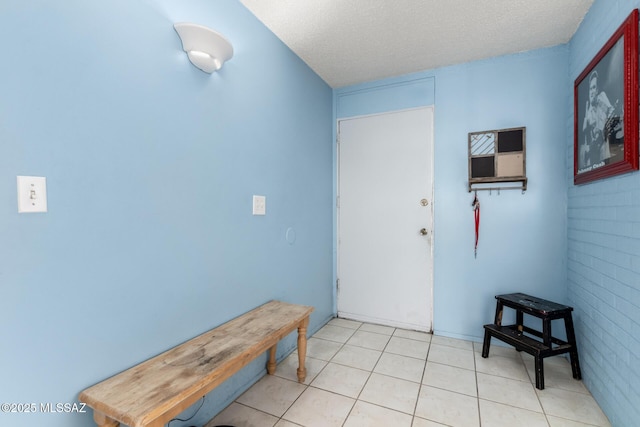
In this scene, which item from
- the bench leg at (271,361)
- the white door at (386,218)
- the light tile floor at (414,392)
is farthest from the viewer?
the white door at (386,218)

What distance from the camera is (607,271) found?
5.32 ft

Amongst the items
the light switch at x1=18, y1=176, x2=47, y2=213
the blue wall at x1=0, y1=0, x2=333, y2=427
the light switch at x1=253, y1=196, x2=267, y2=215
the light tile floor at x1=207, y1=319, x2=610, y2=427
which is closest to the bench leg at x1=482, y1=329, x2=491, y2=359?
the light tile floor at x1=207, y1=319, x2=610, y2=427

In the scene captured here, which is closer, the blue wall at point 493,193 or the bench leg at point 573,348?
the bench leg at point 573,348

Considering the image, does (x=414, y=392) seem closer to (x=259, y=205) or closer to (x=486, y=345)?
(x=486, y=345)

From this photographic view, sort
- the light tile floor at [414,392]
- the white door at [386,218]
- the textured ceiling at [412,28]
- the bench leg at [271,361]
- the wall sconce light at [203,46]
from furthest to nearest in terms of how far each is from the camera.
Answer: the white door at [386,218], the bench leg at [271,361], the textured ceiling at [412,28], the light tile floor at [414,392], the wall sconce light at [203,46]

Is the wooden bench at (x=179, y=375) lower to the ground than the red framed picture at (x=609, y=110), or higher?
lower

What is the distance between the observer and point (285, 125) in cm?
229

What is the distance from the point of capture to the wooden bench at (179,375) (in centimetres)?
95

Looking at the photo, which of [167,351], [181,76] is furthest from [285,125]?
[167,351]

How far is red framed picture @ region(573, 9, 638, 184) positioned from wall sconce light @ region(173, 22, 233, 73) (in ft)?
6.52

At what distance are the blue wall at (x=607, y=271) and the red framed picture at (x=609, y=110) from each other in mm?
84

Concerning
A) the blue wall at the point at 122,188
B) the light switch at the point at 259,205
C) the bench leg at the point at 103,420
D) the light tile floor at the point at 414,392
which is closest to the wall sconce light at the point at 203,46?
the blue wall at the point at 122,188

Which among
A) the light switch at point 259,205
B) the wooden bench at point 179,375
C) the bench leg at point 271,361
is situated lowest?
the bench leg at point 271,361

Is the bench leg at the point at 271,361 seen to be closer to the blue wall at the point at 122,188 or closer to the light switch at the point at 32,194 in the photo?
the blue wall at the point at 122,188
